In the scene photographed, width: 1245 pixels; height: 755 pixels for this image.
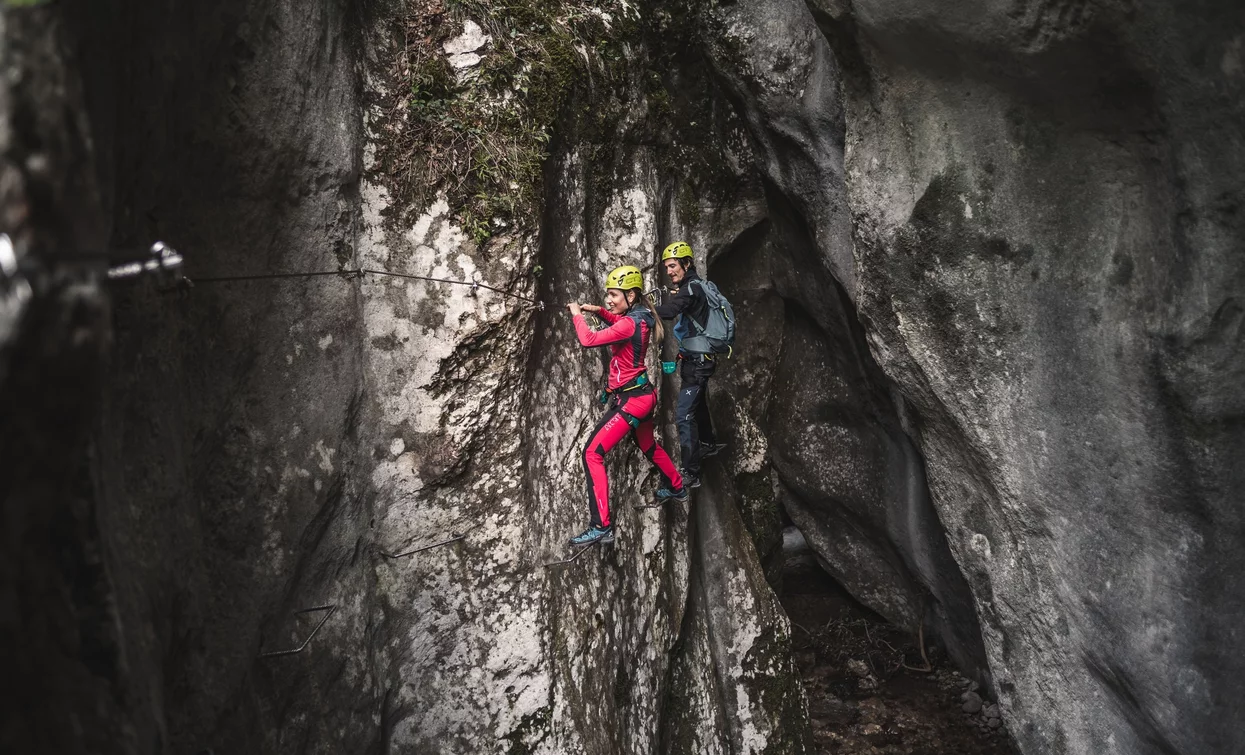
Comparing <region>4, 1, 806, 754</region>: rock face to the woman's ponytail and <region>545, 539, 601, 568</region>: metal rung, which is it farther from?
the woman's ponytail

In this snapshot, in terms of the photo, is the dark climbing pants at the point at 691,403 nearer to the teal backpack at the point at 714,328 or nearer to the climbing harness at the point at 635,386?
the teal backpack at the point at 714,328

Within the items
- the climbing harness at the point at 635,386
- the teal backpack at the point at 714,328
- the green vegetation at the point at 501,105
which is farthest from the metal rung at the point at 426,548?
the teal backpack at the point at 714,328

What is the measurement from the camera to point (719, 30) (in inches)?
363

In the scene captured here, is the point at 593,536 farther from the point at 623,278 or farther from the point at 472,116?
the point at 472,116

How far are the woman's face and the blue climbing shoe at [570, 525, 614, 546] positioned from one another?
176 cm

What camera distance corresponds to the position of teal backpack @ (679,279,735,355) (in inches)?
301

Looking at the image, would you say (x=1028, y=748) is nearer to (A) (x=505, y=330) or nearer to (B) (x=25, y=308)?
(A) (x=505, y=330)

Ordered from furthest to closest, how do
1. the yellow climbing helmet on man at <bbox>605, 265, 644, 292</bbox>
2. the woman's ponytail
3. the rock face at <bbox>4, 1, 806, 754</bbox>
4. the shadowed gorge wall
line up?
the woman's ponytail < the yellow climbing helmet on man at <bbox>605, 265, 644, 292</bbox> < the shadowed gorge wall < the rock face at <bbox>4, 1, 806, 754</bbox>

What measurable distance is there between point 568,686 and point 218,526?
10.4 feet

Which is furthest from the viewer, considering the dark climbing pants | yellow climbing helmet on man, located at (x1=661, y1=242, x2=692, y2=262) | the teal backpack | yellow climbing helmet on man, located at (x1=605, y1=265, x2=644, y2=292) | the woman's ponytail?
the dark climbing pants

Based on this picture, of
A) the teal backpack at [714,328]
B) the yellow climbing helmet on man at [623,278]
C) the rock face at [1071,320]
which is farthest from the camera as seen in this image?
the teal backpack at [714,328]

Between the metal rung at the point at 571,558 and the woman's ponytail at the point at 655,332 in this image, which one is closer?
the metal rung at the point at 571,558

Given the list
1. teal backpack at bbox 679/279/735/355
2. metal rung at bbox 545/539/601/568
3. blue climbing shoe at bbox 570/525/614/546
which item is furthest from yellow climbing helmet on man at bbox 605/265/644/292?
metal rung at bbox 545/539/601/568

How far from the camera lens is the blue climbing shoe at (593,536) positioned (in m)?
6.90
